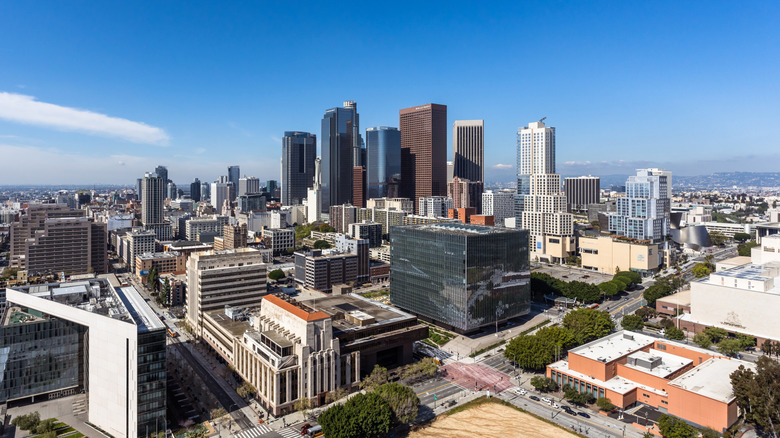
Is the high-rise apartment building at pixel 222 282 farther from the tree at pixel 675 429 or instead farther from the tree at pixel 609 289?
the tree at pixel 609 289

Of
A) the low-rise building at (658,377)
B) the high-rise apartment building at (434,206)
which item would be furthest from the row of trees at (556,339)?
the high-rise apartment building at (434,206)

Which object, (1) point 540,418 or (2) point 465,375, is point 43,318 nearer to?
(2) point 465,375

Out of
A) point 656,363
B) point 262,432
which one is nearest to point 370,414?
point 262,432

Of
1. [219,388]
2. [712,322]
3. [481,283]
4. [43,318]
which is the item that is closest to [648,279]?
[712,322]

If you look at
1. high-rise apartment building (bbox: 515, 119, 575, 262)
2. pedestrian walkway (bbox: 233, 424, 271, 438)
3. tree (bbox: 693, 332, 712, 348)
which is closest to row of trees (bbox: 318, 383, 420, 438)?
pedestrian walkway (bbox: 233, 424, 271, 438)

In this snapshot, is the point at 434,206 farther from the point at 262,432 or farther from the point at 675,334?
the point at 262,432
